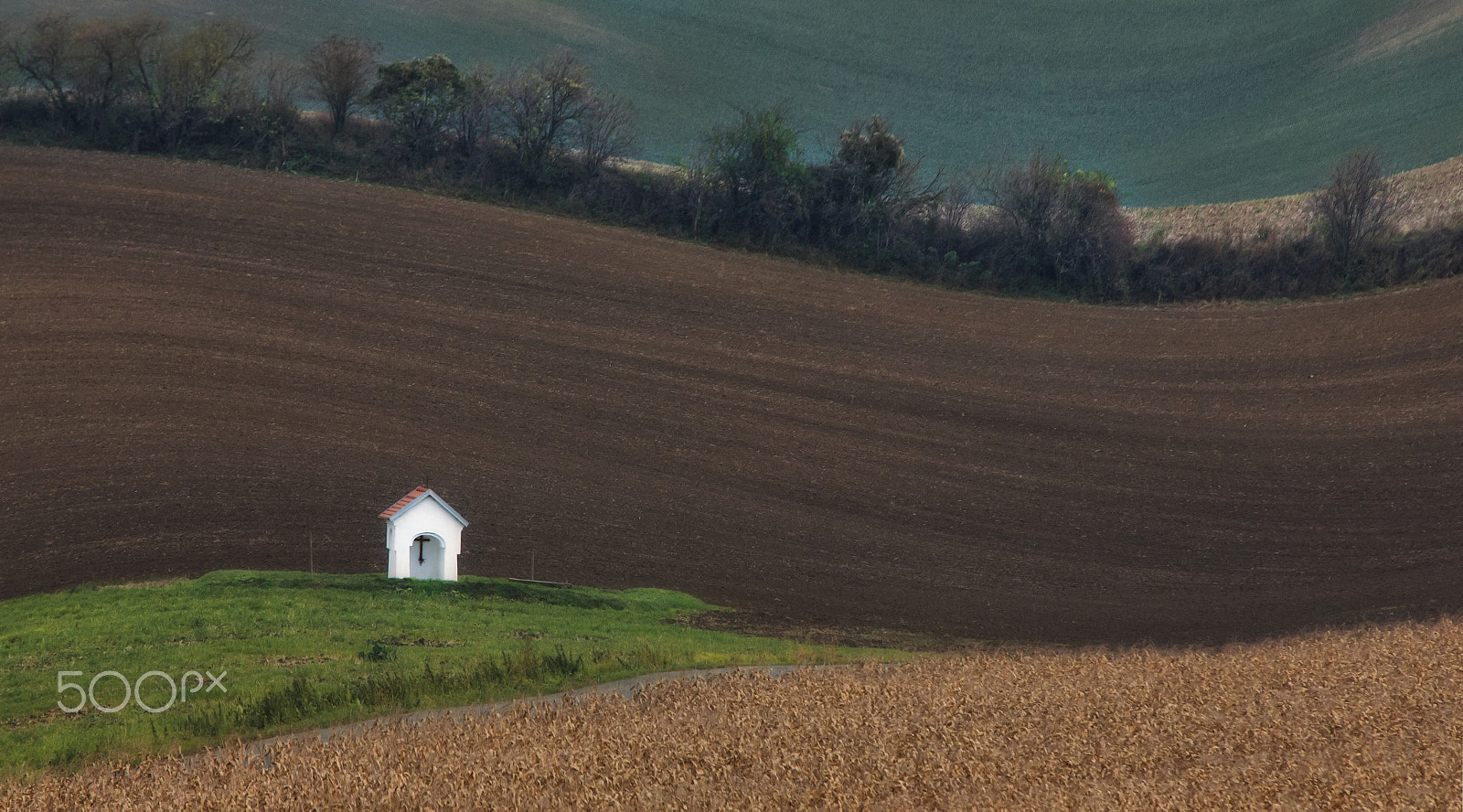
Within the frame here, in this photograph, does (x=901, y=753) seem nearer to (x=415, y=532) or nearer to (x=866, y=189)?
(x=415, y=532)

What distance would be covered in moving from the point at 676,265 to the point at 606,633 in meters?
26.8

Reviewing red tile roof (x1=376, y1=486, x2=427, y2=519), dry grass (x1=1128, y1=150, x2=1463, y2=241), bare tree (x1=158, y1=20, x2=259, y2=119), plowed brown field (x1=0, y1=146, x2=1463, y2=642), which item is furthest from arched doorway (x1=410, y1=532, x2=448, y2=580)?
dry grass (x1=1128, y1=150, x2=1463, y2=241)

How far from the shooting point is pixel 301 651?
18.4m

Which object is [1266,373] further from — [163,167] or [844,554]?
[163,167]

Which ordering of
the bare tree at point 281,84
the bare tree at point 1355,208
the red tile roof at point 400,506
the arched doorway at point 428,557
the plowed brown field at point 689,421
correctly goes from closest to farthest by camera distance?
the red tile roof at point 400,506 → the arched doorway at point 428,557 → the plowed brown field at point 689,421 → the bare tree at point 1355,208 → the bare tree at point 281,84

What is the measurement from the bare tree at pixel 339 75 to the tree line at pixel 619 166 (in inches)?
3.9

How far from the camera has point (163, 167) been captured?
154 ft

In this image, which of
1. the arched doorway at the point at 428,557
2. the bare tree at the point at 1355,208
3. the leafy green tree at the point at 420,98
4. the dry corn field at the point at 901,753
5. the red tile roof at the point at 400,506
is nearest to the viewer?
the dry corn field at the point at 901,753

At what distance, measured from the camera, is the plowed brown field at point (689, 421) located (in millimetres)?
→ 29750

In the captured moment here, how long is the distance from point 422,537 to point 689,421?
12967 mm

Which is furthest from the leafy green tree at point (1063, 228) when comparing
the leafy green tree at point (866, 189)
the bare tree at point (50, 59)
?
the bare tree at point (50, 59)

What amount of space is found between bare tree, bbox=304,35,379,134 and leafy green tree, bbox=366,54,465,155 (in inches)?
26.8

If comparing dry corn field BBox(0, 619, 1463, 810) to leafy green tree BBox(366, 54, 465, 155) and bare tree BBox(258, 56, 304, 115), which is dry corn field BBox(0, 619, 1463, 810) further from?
bare tree BBox(258, 56, 304, 115)

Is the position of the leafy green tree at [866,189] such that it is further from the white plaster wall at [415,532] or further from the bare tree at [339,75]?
the white plaster wall at [415,532]
